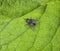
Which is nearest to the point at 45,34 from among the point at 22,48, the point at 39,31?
the point at 39,31

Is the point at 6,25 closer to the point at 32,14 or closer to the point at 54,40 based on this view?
the point at 32,14

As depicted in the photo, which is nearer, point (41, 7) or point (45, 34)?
point (45, 34)

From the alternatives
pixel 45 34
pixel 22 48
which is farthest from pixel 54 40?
pixel 22 48

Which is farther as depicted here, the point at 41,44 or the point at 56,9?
the point at 56,9

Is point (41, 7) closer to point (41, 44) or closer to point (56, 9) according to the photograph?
point (56, 9)

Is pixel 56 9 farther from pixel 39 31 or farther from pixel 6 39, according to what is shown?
pixel 6 39
